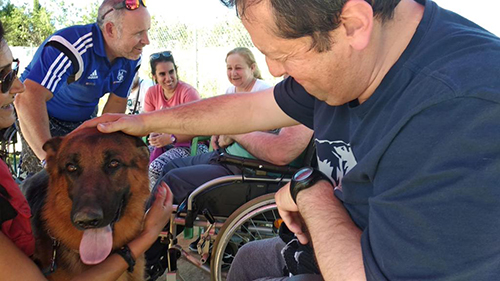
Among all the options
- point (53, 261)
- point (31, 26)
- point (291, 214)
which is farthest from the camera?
point (31, 26)

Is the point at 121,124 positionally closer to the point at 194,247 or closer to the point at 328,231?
the point at 328,231

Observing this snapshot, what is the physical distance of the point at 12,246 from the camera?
53.9 inches

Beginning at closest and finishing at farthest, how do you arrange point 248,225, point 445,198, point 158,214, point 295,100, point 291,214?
point 445,198, point 291,214, point 295,100, point 158,214, point 248,225

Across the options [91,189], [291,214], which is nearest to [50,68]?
[91,189]

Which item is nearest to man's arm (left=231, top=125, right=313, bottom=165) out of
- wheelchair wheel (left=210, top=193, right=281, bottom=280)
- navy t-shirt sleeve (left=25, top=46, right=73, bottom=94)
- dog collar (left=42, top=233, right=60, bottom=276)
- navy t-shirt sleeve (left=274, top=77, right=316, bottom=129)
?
wheelchair wheel (left=210, top=193, right=281, bottom=280)

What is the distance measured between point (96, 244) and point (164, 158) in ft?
6.64

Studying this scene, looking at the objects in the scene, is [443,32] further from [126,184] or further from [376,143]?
[126,184]

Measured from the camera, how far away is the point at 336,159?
1.50m

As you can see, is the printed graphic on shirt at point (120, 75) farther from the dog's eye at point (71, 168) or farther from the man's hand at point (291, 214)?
the man's hand at point (291, 214)

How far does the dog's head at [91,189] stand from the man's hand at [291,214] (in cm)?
96

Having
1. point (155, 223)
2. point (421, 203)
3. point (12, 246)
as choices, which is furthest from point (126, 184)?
point (421, 203)

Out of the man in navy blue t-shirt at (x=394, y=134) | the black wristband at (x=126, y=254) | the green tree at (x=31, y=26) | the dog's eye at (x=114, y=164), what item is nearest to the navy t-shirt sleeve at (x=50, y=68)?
the dog's eye at (x=114, y=164)

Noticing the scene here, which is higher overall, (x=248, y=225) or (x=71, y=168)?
(x=71, y=168)

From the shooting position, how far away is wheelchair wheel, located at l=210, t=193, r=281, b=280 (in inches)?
107
